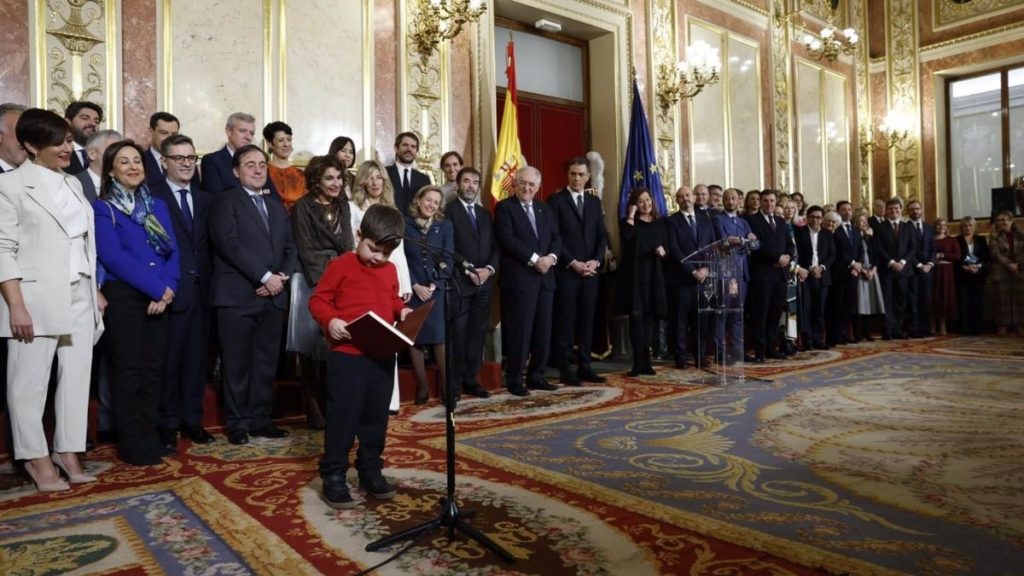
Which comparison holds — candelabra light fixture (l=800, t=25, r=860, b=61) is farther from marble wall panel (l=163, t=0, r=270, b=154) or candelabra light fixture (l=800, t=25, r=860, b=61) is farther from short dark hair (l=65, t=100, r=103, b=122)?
short dark hair (l=65, t=100, r=103, b=122)

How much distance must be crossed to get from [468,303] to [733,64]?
596cm

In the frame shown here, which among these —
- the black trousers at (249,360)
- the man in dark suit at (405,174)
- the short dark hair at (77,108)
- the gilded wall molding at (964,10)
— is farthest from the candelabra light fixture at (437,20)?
the gilded wall molding at (964,10)

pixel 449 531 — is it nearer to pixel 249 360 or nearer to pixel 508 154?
pixel 249 360

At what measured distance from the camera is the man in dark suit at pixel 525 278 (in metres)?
5.40

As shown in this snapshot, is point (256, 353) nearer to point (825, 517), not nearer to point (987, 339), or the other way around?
point (825, 517)

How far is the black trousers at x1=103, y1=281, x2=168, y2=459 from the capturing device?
3430 mm

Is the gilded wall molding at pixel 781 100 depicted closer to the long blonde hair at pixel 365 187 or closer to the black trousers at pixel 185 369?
the long blonde hair at pixel 365 187

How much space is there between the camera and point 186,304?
3852mm

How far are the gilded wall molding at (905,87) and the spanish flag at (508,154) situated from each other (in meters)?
7.36

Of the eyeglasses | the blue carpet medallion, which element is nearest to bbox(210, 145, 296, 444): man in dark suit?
the eyeglasses

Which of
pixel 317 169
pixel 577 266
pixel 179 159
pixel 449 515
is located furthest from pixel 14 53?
pixel 449 515

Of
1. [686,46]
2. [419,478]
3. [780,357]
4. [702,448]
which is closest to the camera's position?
[419,478]

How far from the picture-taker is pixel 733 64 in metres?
9.34

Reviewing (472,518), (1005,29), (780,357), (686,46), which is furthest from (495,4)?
(1005,29)
